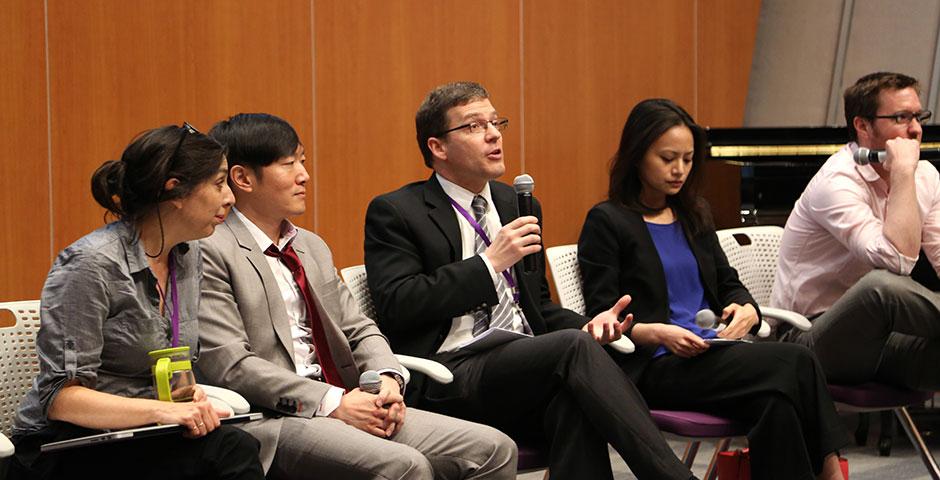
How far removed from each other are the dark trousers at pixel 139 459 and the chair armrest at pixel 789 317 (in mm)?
1944

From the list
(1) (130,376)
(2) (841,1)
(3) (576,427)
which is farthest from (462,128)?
(2) (841,1)

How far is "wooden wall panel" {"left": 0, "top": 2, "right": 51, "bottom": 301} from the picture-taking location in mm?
4363

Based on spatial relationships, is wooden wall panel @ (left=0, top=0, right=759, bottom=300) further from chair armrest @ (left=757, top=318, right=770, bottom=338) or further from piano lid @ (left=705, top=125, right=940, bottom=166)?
chair armrest @ (left=757, top=318, right=770, bottom=338)

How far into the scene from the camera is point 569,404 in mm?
3039

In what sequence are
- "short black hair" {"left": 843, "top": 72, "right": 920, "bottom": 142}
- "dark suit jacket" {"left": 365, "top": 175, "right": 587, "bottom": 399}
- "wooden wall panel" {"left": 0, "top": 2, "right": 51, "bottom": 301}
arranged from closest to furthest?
1. "dark suit jacket" {"left": 365, "top": 175, "right": 587, "bottom": 399}
2. "short black hair" {"left": 843, "top": 72, "right": 920, "bottom": 142}
3. "wooden wall panel" {"left": 0, "top": 2, "right": 51, "bottom": 301}

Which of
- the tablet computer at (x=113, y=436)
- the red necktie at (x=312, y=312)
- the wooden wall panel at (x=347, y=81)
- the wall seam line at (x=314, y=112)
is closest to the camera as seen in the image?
the tablet computer at (x=113, y=436)

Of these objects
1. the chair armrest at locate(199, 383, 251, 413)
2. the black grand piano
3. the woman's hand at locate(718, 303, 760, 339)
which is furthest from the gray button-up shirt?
the black grand piano

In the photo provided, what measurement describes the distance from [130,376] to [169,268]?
0.90 feet

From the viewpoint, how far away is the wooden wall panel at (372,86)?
17.3 ft

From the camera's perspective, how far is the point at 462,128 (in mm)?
3539

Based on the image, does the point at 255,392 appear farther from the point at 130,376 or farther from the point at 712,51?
the point at 712,51

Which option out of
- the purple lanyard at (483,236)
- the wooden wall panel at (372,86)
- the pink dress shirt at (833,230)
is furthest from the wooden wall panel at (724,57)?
the purple lanyard at (483,236)

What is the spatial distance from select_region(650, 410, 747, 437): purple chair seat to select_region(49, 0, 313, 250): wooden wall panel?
239 centimetres

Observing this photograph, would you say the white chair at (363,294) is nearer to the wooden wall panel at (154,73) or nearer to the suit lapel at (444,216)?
the suit lapel at (444,216)
